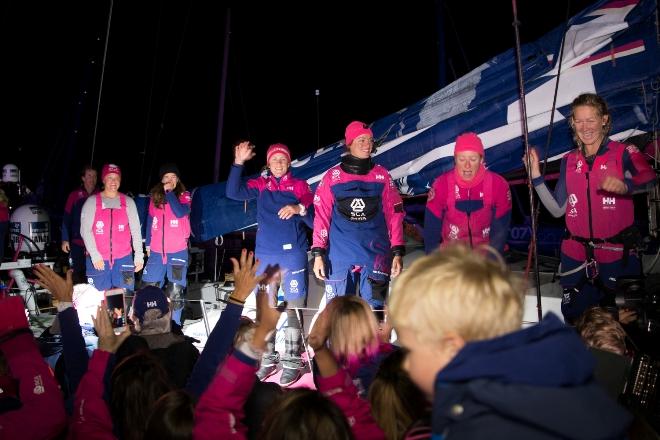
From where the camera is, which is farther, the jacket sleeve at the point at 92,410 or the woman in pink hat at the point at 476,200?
the woman in pink hat at the point at 476,200

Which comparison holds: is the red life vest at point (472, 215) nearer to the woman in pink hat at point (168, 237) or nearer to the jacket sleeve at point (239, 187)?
the jacket sleeve at point (239, 187)

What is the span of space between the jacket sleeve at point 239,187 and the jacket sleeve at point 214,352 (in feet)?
9.39

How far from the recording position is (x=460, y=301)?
3.89 ft

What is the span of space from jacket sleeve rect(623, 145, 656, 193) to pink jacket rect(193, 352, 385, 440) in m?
2.64

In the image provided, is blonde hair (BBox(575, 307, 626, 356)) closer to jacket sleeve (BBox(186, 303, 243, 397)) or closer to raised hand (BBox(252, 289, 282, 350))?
raised hand (BBox(252, 289, 282, 350))

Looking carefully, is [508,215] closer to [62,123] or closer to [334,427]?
[334,427]

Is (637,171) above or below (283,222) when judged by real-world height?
above

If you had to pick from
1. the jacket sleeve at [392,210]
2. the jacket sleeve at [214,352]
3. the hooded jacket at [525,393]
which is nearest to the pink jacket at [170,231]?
the jacket sleeve at [392,210]

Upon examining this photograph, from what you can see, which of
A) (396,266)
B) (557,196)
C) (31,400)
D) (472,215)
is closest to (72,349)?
(31,400)

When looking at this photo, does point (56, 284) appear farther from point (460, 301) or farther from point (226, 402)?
point (460, 301)

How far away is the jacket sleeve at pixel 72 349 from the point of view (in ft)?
9.07

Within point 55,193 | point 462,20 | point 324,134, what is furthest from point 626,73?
point 324,134

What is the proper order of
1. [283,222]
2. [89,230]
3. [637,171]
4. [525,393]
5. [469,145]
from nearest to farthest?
[525,393]
[637,171]
[469,145]
[283,222]
[89,230]

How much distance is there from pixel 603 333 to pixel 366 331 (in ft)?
3.74
